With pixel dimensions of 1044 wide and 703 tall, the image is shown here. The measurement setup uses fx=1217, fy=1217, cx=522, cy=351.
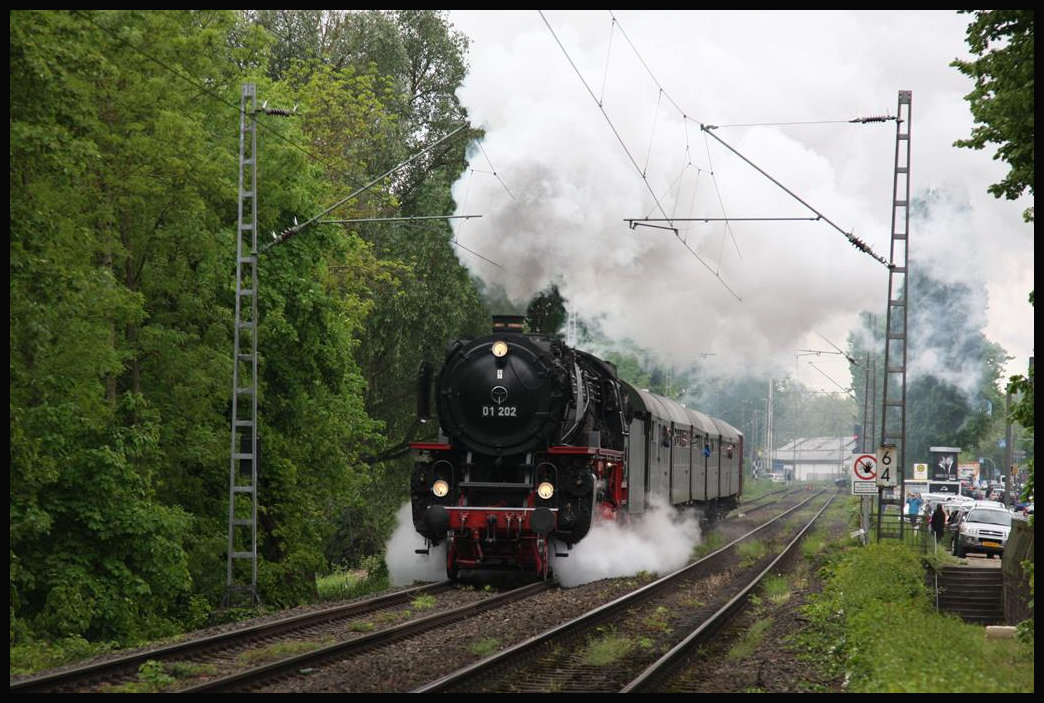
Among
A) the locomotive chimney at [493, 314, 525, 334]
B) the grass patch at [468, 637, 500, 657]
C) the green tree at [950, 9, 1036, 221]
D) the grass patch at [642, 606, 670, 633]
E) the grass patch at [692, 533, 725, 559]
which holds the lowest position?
the grass patch at [692, 533, 725, 559]

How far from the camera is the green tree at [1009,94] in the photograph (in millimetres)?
13477

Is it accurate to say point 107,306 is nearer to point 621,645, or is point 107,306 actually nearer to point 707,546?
point 621,645

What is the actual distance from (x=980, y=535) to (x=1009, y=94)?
2021 cm

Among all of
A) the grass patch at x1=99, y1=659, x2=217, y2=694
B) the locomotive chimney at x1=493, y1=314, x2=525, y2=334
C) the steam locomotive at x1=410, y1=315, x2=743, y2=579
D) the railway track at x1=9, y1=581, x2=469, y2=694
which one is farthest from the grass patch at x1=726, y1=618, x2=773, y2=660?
the locomotive chimney at x1=493, y1=314, x2=525, y2=334

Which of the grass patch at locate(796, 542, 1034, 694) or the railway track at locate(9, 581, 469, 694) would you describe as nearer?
the railway track at locate(9, 581, 469, 694)

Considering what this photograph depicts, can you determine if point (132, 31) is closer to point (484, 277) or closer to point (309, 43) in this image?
point (484, 277)

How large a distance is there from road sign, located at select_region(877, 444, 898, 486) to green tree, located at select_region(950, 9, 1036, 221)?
11331 mm

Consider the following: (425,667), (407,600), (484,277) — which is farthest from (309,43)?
(425,667)

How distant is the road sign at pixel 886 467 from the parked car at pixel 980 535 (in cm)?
743

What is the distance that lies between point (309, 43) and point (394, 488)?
49.9 ft

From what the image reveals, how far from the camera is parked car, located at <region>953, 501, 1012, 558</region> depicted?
3109cm

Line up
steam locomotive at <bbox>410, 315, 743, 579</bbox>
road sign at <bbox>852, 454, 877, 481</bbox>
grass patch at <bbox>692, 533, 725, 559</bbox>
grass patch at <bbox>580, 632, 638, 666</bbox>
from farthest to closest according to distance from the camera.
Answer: grass patch at <bbox>692, 533, 725, 559</bbox> < road sign at <bbox>852, 454, 877, 481</bbox> < steam locomotive at <bbox>410, 315, 743, 579</bbox> < grass patch at <bbox>580, 632, 638, 666</bbox>

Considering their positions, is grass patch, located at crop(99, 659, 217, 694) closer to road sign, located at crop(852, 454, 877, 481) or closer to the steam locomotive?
the steam locomotive

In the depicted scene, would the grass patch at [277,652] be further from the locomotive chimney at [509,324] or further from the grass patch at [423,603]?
the locomotive chimney at [509,324]
